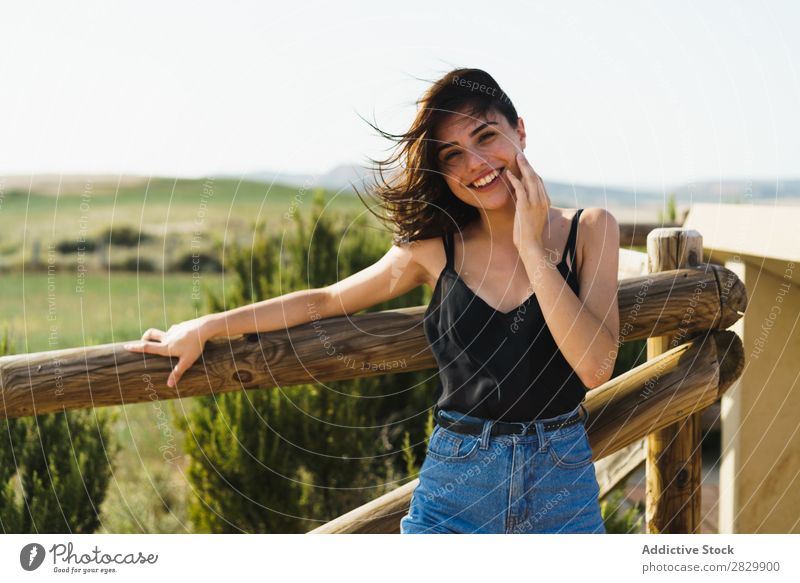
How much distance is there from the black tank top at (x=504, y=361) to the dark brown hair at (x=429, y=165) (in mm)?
209

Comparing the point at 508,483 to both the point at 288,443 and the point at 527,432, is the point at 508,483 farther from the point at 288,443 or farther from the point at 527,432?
the point at 288,443

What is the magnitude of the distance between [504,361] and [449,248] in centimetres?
30

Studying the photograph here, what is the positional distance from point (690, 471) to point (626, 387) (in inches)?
14.5

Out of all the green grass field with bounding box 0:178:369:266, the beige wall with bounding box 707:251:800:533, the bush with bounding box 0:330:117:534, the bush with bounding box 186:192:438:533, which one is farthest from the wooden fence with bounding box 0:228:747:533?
the green grass field with bounding box 0:178:369:266

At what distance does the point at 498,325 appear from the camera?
1.69 meters

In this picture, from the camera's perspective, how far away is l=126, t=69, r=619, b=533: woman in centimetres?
163

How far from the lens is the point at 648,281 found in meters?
2.03

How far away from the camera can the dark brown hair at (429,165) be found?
173 cm

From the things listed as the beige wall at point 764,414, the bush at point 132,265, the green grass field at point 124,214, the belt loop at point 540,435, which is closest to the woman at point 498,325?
the belt loop at point 540,435

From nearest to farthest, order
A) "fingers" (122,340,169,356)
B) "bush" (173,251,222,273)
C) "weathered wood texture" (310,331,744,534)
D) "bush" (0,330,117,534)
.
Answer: "fingers" (122,340,169,356) → "weathered wood texture" (310,331,744,534) → "bush" (0,330,117,534) → "bush" (173,251,222,273)

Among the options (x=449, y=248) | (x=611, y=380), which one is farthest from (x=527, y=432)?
(x=611, y=380)

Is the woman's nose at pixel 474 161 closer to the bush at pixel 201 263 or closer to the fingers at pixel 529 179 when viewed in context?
the fingers at pixel 529 179

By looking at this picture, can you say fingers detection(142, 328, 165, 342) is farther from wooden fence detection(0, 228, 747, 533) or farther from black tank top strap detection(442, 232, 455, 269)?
black tank top strap detection(442, 232, 455, 269)

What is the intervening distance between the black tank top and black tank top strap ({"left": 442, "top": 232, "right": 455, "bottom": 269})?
0.09m
